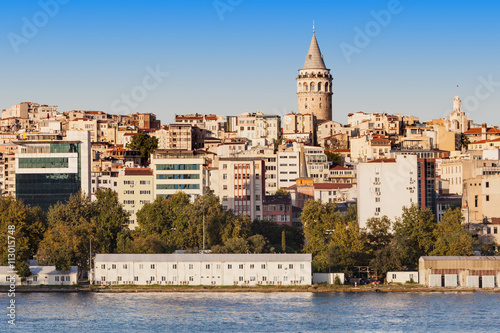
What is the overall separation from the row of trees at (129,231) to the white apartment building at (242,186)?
404 cm

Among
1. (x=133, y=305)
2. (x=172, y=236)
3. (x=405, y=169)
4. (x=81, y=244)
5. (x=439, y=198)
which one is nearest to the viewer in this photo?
(x=133, y=305)

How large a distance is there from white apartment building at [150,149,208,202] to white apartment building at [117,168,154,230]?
658mm

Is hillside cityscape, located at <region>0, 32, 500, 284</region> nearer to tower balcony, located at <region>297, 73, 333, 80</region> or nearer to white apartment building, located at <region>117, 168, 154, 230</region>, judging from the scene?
white apartment building, located at <region>117, 168, 154, 230</region>

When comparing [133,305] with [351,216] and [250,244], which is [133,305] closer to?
[250,244]

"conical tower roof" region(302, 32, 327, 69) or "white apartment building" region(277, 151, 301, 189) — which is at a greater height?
"conical tower roof" region(302, 32, 327, 69)

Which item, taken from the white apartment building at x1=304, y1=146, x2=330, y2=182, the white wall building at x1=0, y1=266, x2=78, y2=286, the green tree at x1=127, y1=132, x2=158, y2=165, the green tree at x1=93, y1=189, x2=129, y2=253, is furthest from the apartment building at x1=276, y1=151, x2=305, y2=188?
the white wall building at x1=0, y1=266, x2=78, y2=286

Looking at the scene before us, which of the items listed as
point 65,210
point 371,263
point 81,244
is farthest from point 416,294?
point 65,210

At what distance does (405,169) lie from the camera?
71.2 metres

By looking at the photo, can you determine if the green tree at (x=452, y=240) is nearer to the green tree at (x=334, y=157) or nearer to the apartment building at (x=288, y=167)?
the apartment building at (x=288, y=167)

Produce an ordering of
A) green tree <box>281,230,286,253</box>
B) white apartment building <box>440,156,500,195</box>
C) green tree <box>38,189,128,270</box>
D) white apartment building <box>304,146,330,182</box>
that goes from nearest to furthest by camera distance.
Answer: green tree <box>38,189,128,270</box>, green tree <box>281,230,286,253</box>, white apartment building <box>440,156,500,195</box>, white apartment building <box>304,146,330,182</box>

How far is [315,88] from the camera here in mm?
125188

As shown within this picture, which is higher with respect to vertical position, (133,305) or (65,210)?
(65,210)

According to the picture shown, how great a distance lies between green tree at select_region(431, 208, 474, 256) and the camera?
5991 centimetres

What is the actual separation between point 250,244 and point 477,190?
17.8 m
